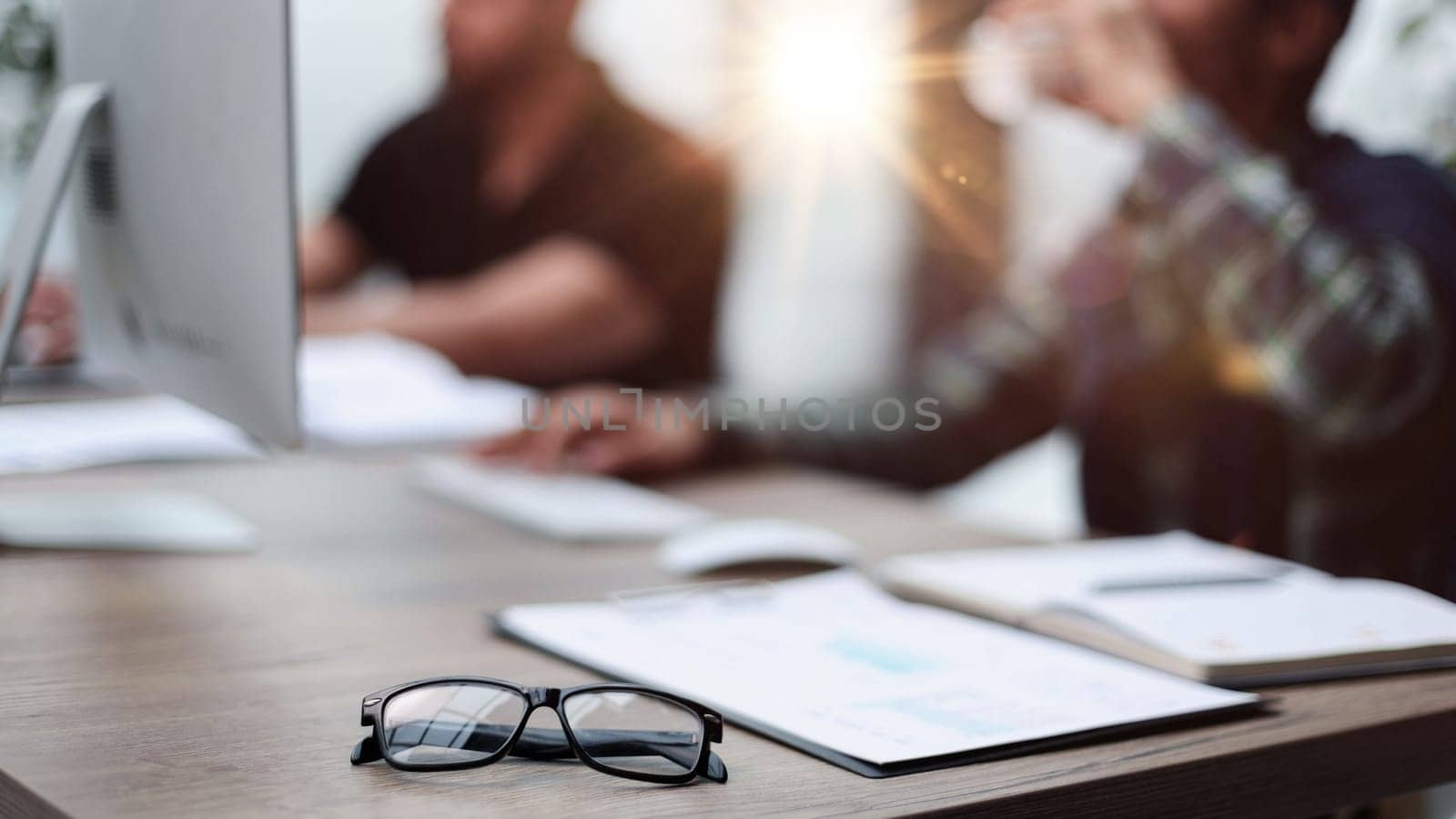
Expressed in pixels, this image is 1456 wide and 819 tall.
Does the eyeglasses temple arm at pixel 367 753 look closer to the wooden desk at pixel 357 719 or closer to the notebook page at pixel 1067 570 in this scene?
the wooden desk at pixel 357 719

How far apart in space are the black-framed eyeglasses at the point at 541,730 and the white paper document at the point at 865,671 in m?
0.06

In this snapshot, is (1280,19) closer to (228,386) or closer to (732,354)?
(228,386)

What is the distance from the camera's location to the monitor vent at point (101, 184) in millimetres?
1107

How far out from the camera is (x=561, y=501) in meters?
1.22

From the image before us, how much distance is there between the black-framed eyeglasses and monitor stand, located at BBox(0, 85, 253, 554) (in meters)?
0.51

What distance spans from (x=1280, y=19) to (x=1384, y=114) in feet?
0.45

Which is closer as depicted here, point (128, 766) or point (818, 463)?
point (128, 766)

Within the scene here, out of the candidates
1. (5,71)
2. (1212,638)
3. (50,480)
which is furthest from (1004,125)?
(5,71)

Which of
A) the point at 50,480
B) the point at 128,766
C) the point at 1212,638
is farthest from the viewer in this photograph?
the point at 50,480

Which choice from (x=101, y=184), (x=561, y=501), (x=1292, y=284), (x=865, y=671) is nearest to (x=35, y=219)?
(x=101, y=184)

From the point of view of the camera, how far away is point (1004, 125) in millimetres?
1593

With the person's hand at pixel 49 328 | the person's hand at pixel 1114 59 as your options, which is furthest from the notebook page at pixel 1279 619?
the person's hand at pixel 49 328

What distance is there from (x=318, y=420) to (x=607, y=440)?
38 cm

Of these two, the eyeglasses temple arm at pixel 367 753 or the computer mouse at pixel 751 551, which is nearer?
the eyeglasses temple arm at pixel 367 753
